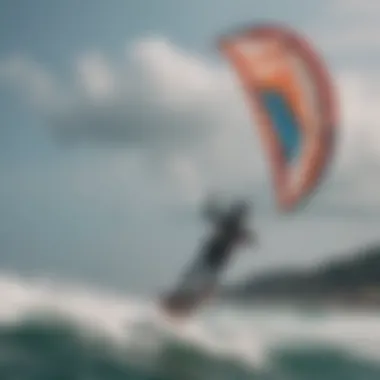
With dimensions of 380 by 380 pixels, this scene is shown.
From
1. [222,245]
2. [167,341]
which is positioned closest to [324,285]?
[222,245]

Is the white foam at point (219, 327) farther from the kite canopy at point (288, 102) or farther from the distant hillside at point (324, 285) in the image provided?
the kite canopy at point (288, 102)

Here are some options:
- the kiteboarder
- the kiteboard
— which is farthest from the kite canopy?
the kiteboard

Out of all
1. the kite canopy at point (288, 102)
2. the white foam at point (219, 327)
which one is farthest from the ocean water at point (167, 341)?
the kite canopy at point (288, 102)

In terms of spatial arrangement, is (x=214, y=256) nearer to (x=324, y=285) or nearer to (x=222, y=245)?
(x=222, y=245)

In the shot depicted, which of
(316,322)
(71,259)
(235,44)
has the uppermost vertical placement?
(235,44)

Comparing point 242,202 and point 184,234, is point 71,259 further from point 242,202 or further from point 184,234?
point 242,202

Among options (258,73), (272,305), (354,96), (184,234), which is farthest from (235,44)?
(272,305)

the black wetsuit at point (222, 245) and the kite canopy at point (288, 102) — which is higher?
the kite canopy at point (288, 102)
